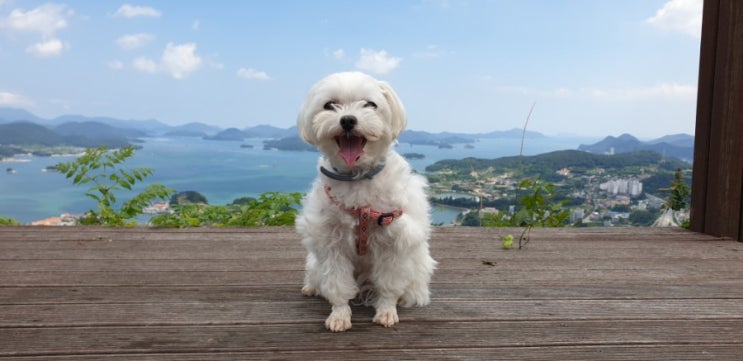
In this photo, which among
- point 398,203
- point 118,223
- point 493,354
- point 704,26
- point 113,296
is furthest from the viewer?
point 118,223

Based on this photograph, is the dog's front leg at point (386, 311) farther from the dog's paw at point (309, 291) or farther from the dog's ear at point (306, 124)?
the dog's ear at point (306, 124)

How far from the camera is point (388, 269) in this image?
2447 millimetres

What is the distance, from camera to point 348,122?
2.14 m

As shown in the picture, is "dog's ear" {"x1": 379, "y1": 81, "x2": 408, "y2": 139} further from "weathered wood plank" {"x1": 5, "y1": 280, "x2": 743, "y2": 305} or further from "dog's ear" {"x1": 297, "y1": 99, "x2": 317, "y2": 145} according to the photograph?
"weathered wood plank" {"x1": 5, "y1": 280, "x2": 743, "y2": 305}

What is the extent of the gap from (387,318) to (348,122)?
0.92 metres

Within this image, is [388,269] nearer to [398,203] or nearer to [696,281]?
[398,203]

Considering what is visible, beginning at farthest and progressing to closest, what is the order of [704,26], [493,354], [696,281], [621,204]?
[621,204] < [704,26] < [696,281] < [493,354]

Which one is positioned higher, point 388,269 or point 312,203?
point 312,203

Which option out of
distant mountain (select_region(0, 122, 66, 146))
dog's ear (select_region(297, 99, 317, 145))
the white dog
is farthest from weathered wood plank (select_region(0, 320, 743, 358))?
distant mountain (select_region(0, 122, 66, 146))

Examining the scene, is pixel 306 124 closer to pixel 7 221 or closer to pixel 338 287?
pixel 338 287

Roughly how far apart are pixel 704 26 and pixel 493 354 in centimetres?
341

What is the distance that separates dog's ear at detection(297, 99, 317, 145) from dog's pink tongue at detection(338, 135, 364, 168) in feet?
0.48

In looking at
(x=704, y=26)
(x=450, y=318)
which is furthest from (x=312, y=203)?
(x=704, y=26)

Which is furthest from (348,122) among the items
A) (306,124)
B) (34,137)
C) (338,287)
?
(34,137)
